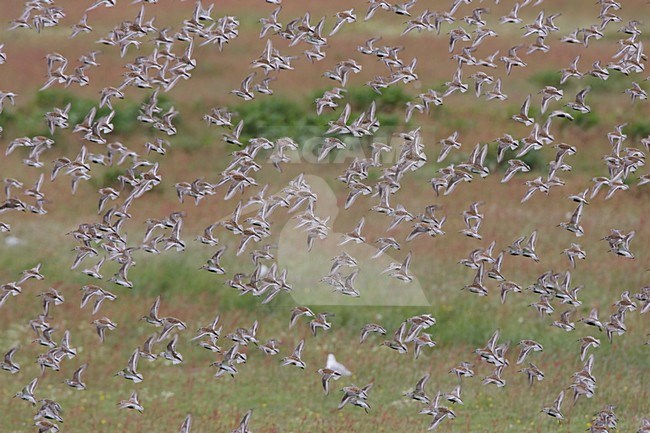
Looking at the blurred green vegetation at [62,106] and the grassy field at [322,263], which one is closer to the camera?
the grassy field at [322,263]

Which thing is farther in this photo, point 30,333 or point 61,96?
point 61,96

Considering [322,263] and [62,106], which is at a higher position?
[62,106]

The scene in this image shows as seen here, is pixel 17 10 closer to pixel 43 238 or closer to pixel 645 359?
pixel 43 238

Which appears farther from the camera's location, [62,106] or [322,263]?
[62,106]

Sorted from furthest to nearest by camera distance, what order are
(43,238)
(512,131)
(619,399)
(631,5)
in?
(631,5) → (512,131) → (43,238) → (619,399)

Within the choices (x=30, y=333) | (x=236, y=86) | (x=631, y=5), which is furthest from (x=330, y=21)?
(x=30, y=333)

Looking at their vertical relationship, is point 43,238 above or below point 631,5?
below

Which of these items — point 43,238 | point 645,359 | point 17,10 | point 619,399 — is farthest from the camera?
point 17,10

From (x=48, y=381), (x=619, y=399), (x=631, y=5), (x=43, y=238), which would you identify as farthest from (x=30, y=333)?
(x=631, y=5)
